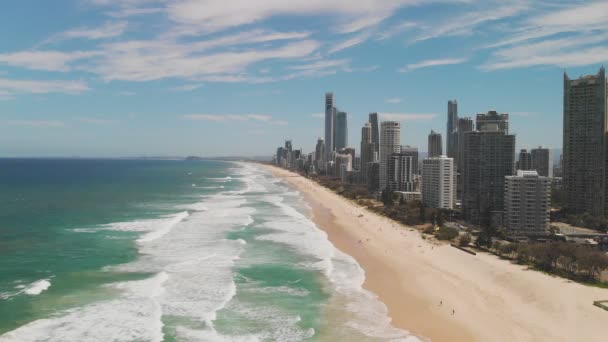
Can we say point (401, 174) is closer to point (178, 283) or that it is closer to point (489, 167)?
point (489, 167)

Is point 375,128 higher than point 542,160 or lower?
higher

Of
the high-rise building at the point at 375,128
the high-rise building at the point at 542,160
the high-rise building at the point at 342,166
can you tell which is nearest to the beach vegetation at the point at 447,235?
the high-rise building at the point at 542,160

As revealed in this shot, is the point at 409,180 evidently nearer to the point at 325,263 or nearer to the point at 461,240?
the point at 461,240

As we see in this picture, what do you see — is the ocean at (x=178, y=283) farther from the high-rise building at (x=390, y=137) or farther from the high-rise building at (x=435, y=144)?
the high-rise building at (x=435, y=144)

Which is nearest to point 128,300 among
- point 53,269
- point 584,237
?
point 53,269

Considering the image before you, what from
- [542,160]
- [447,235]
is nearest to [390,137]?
[542,160]
